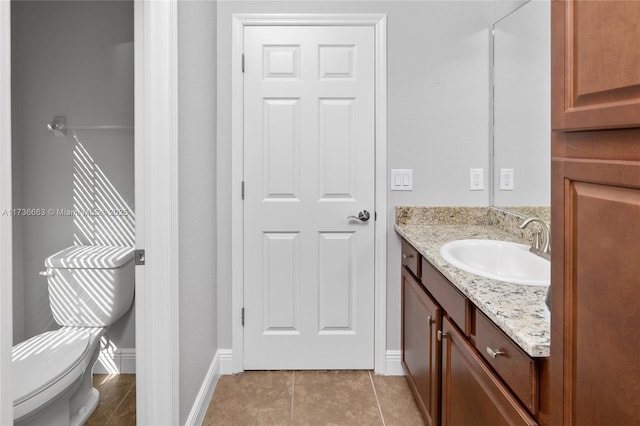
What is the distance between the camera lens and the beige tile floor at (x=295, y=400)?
7.34 feet

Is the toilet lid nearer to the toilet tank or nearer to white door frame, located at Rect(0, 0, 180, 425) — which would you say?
the toilet tank

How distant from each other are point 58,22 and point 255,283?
72.2 inches

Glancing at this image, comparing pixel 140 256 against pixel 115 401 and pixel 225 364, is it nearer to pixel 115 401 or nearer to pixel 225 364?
pixel 115 401

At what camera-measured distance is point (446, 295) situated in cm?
170

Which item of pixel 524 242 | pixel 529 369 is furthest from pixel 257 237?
pixel 529 369

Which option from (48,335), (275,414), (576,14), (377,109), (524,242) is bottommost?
(275,414)

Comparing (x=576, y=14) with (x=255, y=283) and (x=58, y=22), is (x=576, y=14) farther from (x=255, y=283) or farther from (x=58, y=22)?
(x=58, y=22)

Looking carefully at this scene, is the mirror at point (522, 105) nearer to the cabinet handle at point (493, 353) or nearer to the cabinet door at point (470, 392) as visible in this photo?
the cabinet door at point (470, 392)

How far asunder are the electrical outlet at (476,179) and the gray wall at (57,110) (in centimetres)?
199

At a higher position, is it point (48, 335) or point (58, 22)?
point (58, 22)

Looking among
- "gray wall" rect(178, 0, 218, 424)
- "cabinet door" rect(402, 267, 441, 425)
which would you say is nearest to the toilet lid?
"gray wall" rect(178, 0, 218, 424)

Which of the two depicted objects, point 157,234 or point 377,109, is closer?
point 157,234

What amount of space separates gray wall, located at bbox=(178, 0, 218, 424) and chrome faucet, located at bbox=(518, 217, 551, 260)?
1.43 m

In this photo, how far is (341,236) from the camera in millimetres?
2719
